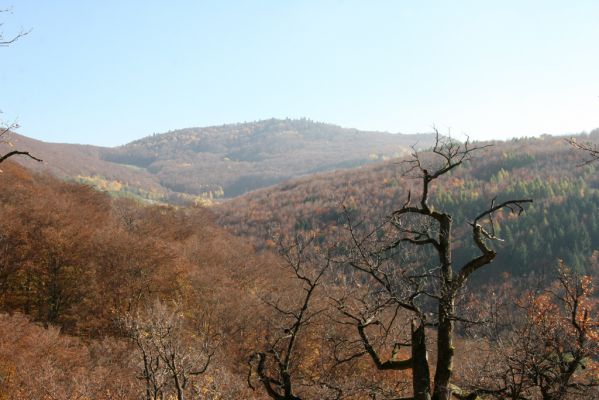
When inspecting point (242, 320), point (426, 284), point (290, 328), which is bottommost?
point (242, 320)

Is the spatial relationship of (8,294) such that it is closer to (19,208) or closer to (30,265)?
(30,265)

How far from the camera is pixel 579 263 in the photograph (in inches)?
4235

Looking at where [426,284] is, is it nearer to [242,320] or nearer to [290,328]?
[290,328]

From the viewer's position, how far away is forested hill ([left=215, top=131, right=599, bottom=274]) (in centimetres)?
12075

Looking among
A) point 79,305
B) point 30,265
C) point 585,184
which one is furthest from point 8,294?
point 585,184

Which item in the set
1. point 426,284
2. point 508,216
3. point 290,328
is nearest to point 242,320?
point 290,328

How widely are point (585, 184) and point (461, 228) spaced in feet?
150

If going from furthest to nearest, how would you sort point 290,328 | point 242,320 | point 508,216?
point 508,216 < point 242,320 < point 290,328

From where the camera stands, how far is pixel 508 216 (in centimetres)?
13462

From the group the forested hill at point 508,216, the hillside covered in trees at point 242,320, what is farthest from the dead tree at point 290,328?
the forested hill at point 508,216

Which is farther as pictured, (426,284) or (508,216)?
(508,216)

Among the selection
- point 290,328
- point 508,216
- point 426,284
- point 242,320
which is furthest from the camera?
point 508,216

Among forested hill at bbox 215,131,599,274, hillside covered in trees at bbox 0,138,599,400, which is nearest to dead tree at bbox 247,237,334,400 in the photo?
hillside covered in trees at bbox 0,138,599,400

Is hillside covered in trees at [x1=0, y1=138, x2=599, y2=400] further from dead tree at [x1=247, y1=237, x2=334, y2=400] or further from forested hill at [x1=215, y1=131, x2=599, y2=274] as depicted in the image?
forested hill at [x1=215, y1=131, x2=599, y2=274]
